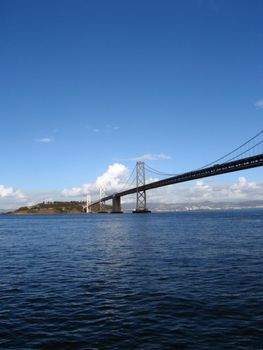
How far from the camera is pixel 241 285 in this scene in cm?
1553

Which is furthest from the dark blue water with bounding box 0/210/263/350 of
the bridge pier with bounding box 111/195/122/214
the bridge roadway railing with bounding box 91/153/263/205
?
the bridge pier with bounding box 111/195/122/214

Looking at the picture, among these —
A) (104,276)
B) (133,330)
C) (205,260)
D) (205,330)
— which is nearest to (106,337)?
(133,330)

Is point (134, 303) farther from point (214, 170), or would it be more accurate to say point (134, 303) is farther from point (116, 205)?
point (116, 205)

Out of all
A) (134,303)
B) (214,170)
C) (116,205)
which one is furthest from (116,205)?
(134,303)

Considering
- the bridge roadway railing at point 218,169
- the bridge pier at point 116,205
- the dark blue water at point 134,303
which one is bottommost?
the dark blue water at point 134,303

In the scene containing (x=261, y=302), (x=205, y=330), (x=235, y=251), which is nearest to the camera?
(x=205, y=330)

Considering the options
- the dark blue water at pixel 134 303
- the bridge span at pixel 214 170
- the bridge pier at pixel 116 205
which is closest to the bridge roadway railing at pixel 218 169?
the bridge span at pixel 214 170

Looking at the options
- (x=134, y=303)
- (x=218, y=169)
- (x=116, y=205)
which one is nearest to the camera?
(x=134, y=303)

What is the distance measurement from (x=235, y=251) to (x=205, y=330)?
16.8m

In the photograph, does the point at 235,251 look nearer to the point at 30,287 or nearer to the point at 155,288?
the point at 155,288

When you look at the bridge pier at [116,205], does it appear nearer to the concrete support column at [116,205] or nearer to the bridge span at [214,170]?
the concrete support column at [116,205]

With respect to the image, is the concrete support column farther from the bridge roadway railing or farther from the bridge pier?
the bridge roadway railing

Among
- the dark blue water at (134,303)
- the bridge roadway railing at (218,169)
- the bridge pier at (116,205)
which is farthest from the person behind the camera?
the bridge pier at (116,205)

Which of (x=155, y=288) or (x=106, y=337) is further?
(x=155, y=288)
